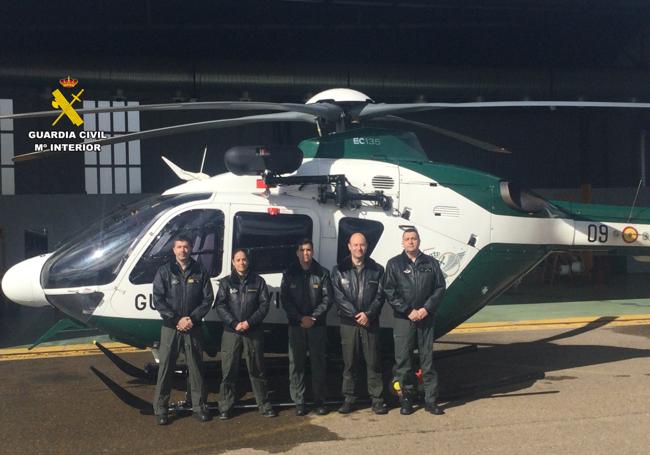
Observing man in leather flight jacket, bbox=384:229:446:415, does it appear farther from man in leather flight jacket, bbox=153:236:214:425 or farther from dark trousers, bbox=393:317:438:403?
man in leather flight jacket, bbox=153:236:214:425

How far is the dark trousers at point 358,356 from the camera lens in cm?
632

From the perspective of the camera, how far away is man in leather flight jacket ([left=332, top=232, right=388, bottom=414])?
20.6ft

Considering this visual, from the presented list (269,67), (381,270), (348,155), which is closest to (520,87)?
(269,67)

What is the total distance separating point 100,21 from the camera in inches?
653

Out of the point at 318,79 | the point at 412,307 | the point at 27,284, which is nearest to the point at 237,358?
the point at 412,307

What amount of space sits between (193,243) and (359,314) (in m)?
1.75

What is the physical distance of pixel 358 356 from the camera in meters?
6.38

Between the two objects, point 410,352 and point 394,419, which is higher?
point 410,352

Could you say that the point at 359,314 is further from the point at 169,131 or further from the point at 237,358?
the point at 169,131

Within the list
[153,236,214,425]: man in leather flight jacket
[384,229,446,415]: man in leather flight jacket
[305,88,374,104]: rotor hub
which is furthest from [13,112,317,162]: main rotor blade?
[384,229,446,415]: man in leather flight jacket

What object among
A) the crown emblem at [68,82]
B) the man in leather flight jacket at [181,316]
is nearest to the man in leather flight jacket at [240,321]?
the man in leather flight jacket at [181,316]

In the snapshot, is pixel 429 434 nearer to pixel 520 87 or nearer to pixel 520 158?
pixel 520 87

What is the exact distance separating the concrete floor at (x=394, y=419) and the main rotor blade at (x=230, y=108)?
2.69 meters

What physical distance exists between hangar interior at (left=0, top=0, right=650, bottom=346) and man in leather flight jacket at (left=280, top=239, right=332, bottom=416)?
615cm
